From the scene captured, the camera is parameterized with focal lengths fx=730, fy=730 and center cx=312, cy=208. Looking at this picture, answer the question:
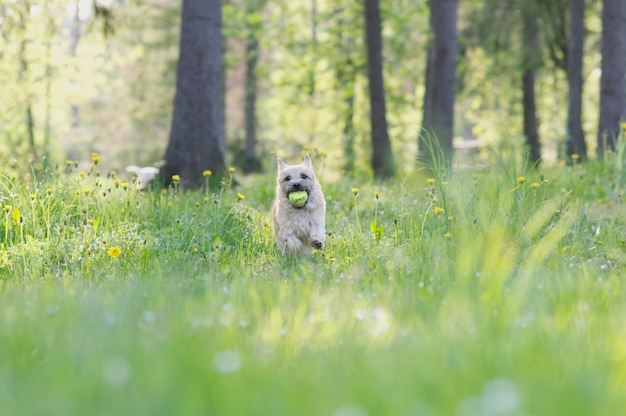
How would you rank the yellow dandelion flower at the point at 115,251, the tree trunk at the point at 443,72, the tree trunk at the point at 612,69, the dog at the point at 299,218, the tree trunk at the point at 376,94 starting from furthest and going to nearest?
the tree trunk at the point at 376,94, the tree trunk at the point at 612,69, the tree trunk at the point at 443,72, the dog at the point at 299,218, the yellow dandelion flower at the point at 115,251

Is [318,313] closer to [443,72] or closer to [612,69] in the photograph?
[443,72]

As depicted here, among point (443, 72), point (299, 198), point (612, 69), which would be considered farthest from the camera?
point (612, 69)

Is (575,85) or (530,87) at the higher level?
(530,87)

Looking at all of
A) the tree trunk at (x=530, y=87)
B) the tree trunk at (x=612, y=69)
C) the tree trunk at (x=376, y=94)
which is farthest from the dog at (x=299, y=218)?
the tree trunk at (x=530, y=87)

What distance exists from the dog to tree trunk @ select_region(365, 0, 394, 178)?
876 cm

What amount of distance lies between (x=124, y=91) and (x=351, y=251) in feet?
84.6

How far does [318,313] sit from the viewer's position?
13.6 ft

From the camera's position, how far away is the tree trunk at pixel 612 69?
46.7ft

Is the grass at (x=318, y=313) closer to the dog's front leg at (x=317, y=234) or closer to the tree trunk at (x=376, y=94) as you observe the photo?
the dog's front leg at (x=317, y=234)

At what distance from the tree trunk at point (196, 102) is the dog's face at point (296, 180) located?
15.8 feet

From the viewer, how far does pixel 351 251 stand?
660 cm

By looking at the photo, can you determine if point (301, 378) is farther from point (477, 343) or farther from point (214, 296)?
point (214, 296)

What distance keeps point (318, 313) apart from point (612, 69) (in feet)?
39.9

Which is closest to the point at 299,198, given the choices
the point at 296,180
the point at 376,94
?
the point at 296,180
